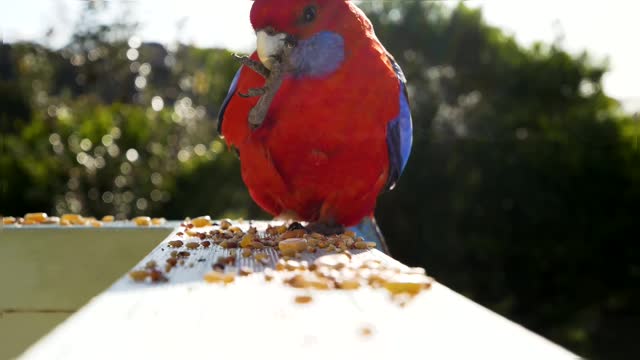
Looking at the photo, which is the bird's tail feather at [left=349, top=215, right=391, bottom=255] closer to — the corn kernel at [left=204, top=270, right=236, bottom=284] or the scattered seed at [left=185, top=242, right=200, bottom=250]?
the scattered seed at [left=185, top=242, right=200, bottom=250]

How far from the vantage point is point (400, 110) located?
183 centimetres

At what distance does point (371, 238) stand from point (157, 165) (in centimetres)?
270

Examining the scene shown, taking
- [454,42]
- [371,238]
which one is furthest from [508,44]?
[371,238]

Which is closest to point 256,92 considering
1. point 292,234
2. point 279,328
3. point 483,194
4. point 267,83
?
point 267,83

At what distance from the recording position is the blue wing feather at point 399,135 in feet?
5.89

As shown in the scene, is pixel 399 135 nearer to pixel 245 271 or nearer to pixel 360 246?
pixel 360 246

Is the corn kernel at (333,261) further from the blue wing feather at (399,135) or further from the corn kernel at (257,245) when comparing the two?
the blue wing feather at (399,135)

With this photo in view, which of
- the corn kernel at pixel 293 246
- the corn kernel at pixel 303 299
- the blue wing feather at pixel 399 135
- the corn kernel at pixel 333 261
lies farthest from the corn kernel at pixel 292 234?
the corn kernel at pixel 303 299

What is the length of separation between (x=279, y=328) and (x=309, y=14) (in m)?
1.20

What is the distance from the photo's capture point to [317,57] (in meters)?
1.64

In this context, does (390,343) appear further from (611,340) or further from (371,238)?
(611,340)

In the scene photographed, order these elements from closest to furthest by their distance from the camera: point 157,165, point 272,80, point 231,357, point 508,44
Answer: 1. point 231,357
2. point 272,80
3. point 157,165
4. point 508,44

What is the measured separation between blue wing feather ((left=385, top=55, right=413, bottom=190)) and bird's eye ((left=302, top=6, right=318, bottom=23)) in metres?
0.28

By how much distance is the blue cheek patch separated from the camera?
64.6 inches
